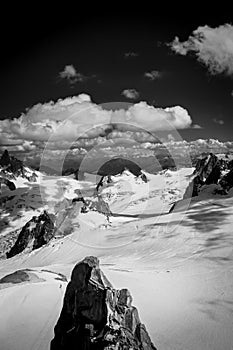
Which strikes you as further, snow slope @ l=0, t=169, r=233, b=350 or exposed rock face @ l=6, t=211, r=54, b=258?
exposed rock face @ l=6, t=211, r=54, b=258

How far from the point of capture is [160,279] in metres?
27.2

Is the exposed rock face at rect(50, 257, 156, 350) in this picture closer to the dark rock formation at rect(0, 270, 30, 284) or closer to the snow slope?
the snow slope

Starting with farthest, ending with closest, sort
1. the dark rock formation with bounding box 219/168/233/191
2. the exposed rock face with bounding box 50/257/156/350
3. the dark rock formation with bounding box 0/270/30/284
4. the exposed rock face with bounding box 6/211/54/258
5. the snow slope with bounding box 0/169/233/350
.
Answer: the exposed rock face with bounding box 6/211/54/258 < the dark rock formation with bounding box 219/168/233/191 < the dark rock formation with bounding box 0/270/30/284 < the snow slope with bounding box 0/169/233/350 < the exposed rock face with bounding box 50/257/156/350

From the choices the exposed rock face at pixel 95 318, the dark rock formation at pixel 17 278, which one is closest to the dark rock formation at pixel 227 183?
the dark rock formation at pixel 17 278

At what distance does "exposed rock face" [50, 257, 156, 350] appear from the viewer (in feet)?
42.6

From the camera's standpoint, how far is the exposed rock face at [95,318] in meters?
Result: 13.0

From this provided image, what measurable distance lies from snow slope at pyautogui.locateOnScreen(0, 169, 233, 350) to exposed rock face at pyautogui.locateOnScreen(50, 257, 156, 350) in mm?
3753

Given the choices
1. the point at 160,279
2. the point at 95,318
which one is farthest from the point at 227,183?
the point at 95,318

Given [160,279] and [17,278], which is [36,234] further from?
[160,279]

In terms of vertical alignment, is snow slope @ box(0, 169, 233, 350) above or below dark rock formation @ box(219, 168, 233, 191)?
below

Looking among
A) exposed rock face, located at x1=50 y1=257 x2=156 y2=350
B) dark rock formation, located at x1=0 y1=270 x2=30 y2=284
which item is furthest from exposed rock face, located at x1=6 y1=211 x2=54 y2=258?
exposed rock face, located at x1=50 y1=257 x2=156 y2=350

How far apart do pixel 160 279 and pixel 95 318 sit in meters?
14.8

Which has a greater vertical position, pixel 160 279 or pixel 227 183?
pixel 227 183

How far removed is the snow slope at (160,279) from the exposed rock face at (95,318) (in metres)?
3.75
